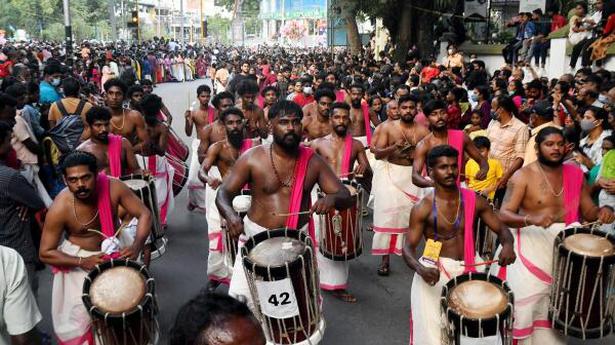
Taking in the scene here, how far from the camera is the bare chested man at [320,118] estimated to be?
8523 millimetres

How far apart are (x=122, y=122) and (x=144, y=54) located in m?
27.3

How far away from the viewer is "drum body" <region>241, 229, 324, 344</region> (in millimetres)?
3652

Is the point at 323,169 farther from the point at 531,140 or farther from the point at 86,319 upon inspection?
the point at 531,140

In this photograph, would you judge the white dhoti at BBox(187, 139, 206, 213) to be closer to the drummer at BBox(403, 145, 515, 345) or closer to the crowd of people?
the crowd of people

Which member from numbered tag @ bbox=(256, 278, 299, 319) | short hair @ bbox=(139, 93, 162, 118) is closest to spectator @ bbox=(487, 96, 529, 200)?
numbered tag @ bbox=(256, 278, 299, 319)

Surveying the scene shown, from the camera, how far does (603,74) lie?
909 cm

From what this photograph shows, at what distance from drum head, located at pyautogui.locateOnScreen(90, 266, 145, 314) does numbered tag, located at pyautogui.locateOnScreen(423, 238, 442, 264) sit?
6.01 ft

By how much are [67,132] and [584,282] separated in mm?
6160

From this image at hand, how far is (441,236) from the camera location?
4.38 m

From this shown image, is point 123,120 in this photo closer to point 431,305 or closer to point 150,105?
point 150,105

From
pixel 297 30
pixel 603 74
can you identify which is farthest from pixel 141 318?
pixel 297 30

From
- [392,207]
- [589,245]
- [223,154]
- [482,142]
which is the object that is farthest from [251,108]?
[589,245]

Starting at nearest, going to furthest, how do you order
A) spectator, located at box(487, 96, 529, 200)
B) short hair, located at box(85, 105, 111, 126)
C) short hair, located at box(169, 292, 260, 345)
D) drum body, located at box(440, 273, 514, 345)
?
short hair, located at box(169, 292, 260, 345) < drum body, located at box(440, 273, 514, 345) < short hair, located at box(85, 105, 111, 126) < spectator, located at box(487, 96, 529, 200)

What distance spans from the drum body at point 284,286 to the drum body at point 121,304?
25.1 inches
